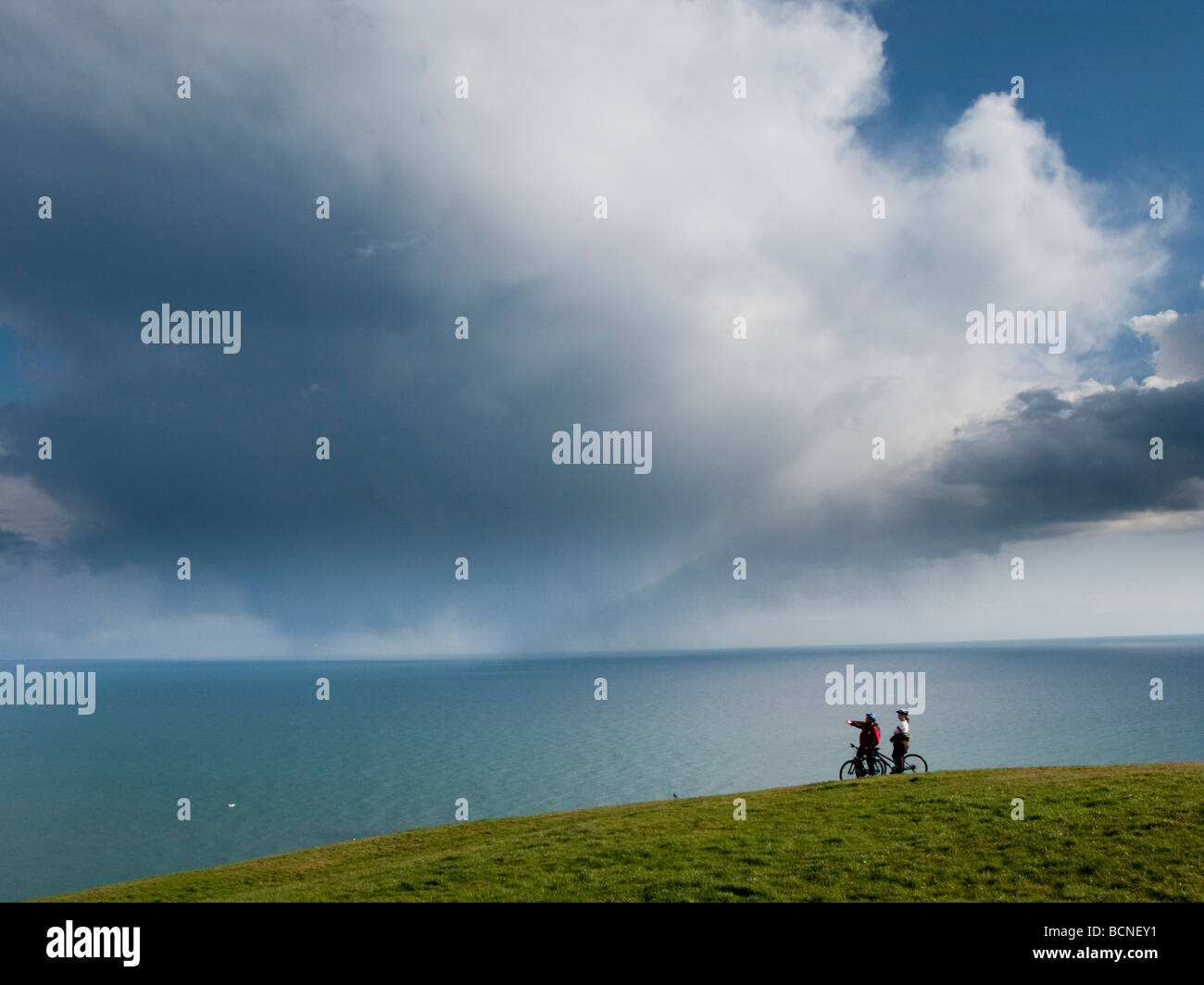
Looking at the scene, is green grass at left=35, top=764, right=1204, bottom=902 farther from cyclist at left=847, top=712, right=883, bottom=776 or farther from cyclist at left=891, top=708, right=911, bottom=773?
cyclist at left=847, top=712, right=883, bottom=776

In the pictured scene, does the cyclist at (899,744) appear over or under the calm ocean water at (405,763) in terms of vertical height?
over

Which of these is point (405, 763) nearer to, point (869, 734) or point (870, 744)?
point (870, 744)

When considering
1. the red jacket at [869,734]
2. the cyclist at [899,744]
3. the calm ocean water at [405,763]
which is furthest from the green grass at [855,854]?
the calm ocean water at [405,763]

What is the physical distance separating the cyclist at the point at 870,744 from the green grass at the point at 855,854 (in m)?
2.54

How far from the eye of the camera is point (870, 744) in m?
29.0

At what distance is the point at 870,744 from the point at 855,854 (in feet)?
43.9

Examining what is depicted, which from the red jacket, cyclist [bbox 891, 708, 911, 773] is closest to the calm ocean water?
the red jacket

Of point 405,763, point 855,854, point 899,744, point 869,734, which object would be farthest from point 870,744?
point 405,763

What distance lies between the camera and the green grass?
14.3m

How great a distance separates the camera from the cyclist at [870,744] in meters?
28.5

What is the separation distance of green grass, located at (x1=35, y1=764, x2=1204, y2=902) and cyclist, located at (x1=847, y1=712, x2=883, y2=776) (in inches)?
99.9

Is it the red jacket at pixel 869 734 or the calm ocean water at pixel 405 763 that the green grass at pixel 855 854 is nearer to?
the red jacket at pixel 869 734
